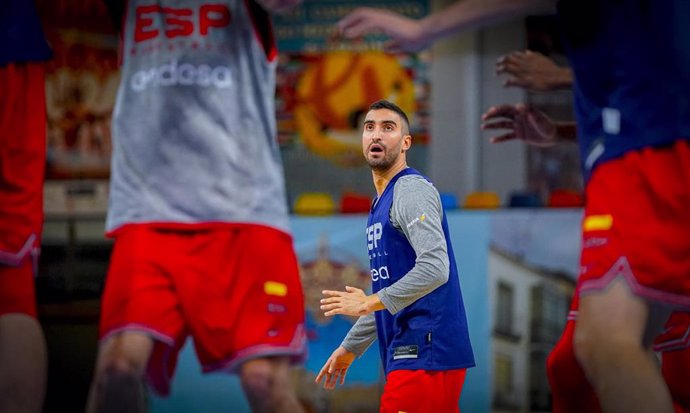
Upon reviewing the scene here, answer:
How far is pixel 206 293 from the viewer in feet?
9.73

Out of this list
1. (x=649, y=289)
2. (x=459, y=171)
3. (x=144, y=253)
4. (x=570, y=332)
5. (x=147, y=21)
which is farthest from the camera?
(x=459, y=171)

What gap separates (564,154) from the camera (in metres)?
4.89

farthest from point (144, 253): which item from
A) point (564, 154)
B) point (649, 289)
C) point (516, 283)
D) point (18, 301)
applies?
point (564, 154)

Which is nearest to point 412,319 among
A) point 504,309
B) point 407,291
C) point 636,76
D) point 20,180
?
point 407,291

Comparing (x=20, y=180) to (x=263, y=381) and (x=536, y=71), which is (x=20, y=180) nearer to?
(x=263, y=381)

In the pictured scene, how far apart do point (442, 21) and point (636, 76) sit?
2.21 ft

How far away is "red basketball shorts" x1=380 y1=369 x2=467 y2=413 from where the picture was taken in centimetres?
258

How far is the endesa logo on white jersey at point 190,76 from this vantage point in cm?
312

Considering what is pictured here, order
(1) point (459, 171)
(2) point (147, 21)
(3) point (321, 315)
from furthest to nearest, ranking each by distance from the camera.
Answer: (1) point (459, 171) < (3) point (321, 315) < (2) point (147, 21)

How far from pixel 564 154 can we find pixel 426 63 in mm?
800

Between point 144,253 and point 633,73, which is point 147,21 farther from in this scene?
point 633,73

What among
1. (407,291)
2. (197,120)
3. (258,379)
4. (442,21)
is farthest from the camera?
(197,120)

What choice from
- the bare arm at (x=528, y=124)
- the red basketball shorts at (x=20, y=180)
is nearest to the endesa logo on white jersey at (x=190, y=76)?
the red basketball shorts at (x=20, y=180)

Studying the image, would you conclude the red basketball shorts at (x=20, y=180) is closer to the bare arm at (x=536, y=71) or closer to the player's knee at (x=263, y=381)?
the player's knee at (x=263, y=381)
